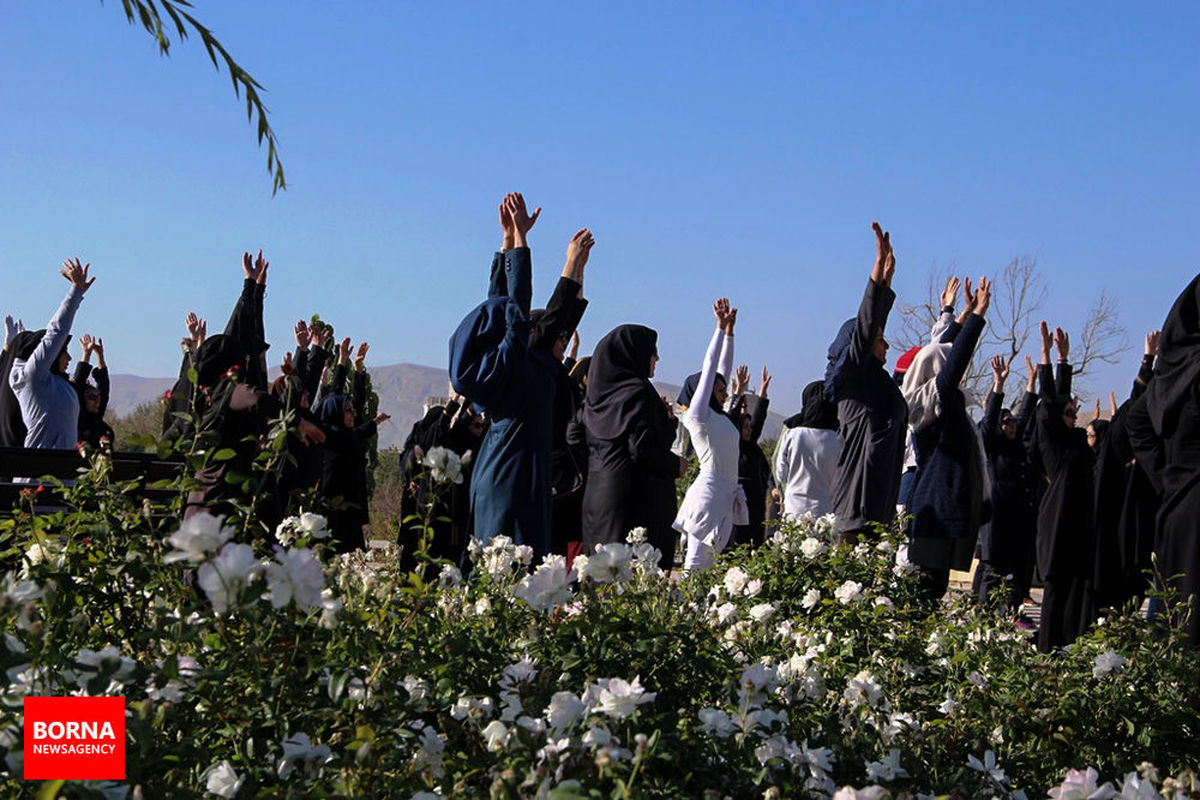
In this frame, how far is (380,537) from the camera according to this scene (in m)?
18.9

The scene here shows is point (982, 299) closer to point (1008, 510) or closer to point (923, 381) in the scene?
point (923, 381)

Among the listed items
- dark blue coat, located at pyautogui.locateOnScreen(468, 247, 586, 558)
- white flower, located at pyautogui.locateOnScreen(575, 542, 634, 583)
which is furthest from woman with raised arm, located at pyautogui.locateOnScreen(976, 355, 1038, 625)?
white flower, located at pyautogui.locateOnScreen(575, 542, 634, 583)

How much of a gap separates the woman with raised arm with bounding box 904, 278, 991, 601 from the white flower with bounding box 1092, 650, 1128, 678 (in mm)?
4283

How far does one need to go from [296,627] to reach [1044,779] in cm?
193

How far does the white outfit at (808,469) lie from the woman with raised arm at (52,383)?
5.39 meters

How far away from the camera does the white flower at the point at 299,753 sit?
2.11 meters

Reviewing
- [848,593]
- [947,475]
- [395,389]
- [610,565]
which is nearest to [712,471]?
[947,475]

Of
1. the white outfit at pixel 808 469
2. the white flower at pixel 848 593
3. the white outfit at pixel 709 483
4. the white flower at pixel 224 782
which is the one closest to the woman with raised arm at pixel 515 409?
the white flower at pixel 848 593

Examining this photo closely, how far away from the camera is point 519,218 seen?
5.53 meters

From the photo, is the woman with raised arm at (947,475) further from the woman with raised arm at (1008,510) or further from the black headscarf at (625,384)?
the woman with raised arm at (1008,510)

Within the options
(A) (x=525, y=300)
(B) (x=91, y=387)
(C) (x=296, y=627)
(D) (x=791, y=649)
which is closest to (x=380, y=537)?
(B) (x=91, y=387)

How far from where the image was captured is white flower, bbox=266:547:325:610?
1963 mm

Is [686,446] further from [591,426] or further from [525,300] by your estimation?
[525,300]

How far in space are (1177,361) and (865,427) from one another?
288 cm
